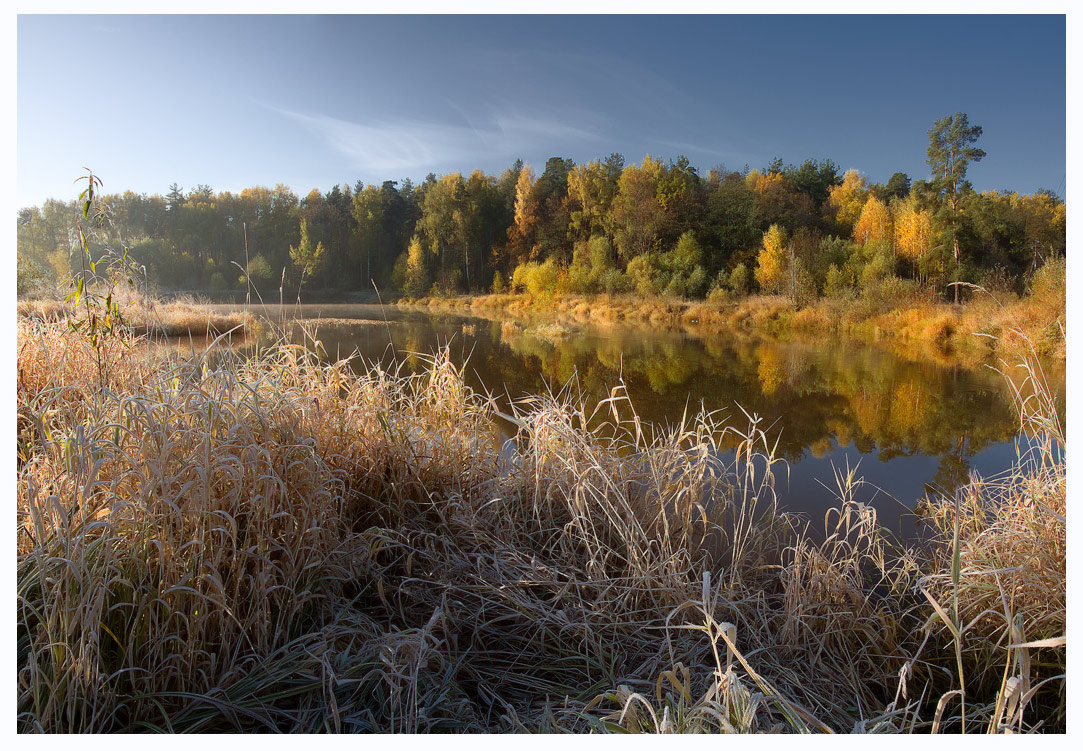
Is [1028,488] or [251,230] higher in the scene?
[251,230]

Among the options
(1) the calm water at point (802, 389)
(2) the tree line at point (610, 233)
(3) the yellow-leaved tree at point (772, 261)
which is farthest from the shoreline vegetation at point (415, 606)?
(3) the yellow-leaved tree at point (772, 261)

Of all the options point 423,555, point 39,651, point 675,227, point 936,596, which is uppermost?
point 675,227

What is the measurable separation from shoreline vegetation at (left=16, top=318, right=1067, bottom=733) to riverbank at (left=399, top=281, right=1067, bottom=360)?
7.23m

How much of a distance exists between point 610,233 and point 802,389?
6142mm

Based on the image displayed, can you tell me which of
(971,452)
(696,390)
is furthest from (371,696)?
(696,390)

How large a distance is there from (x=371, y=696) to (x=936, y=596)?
6.32 feet

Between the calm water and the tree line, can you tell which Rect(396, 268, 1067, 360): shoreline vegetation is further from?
the calm water

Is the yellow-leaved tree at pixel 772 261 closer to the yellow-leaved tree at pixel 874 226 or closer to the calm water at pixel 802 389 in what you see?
the yellow-leaved tree at pixel 874 226

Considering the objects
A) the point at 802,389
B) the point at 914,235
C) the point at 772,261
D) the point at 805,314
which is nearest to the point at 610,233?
the point at 772,261

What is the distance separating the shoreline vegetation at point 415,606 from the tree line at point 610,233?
5459mm

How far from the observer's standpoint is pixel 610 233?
1109 centimetres

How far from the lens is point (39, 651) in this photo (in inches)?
45.1

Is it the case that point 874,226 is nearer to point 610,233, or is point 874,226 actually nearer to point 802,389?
point 610,233

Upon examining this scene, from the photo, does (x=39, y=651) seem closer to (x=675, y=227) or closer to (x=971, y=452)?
(x=971, y=452)
